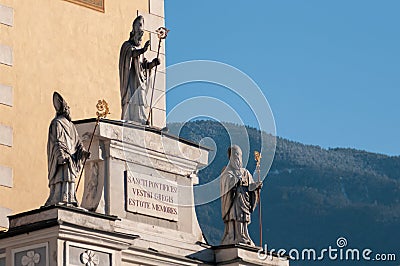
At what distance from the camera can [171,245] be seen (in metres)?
24.4

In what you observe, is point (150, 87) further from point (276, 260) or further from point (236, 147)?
point (276, 260)

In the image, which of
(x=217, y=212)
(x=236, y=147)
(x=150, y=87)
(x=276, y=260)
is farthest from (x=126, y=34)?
(x=217, y=212)

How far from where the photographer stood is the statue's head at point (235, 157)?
25.7 metres

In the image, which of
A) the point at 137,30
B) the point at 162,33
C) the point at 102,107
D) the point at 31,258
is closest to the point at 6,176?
the point at 102,107

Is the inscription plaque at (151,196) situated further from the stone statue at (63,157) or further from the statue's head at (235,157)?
the stone statue at (63,157)

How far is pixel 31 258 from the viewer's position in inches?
866

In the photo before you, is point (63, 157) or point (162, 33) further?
point (162, 33)

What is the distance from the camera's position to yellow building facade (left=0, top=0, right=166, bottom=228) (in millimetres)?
25094

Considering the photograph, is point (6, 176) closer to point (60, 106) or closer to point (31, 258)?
point (60, 106)

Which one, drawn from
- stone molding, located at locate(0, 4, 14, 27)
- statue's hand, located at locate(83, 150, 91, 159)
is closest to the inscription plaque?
statue's hand, located at locate(83, 150, 91, 159)

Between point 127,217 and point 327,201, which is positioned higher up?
point 327,201

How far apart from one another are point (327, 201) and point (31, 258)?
102426 mm

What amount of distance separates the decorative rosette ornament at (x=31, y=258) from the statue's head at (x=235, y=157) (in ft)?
16.1

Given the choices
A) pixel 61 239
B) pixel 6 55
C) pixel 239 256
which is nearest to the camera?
pixel 61 239
